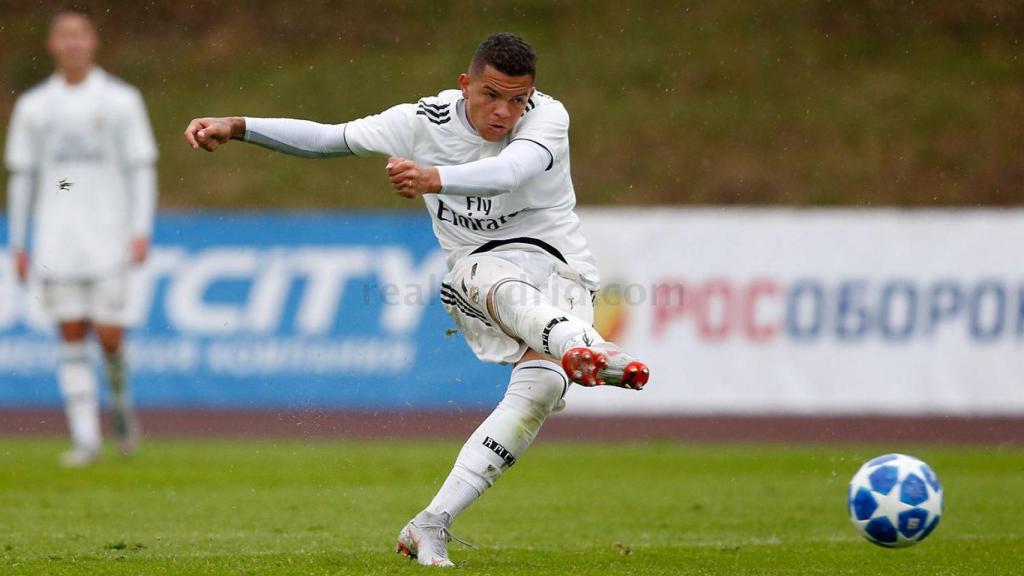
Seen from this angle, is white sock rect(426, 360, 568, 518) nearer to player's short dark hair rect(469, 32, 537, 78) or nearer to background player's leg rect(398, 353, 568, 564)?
background player's leg rect(398, 353, 568, 564)

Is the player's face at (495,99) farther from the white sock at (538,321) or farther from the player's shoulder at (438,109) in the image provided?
the white sock at (538,321)

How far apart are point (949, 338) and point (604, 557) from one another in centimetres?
838

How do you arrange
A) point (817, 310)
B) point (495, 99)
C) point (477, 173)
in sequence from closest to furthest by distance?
point (477, 173) → point (495, 99) → point (817, 310)

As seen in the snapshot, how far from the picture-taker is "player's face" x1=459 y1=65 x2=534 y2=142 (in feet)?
20.3

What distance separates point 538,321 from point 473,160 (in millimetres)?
898

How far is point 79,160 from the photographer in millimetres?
11773

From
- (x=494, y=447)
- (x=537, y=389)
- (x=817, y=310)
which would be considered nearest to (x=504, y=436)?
(x=494, y=447)

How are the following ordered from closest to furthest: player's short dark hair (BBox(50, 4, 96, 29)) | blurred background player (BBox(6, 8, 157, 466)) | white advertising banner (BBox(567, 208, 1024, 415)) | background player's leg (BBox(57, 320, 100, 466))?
background player's leg (BBox(57, 320, 100, 466)) → blurred background player (BBox(6, 8, 157, 466)) → white advertising banner (BBox(567, 208, 1024, 415)) → player's short dark hair (BBox(50, 4, 96, 29))

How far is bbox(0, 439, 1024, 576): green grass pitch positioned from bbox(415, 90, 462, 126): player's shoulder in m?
A: 1.91

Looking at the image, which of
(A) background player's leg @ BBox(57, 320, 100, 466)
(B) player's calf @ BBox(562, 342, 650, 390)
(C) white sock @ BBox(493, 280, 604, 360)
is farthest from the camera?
(A) background player's leg @ BBox(57, 320, 100, 466)

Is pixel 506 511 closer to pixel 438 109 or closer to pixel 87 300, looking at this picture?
pixel 438 109

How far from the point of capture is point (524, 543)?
7.27 metres

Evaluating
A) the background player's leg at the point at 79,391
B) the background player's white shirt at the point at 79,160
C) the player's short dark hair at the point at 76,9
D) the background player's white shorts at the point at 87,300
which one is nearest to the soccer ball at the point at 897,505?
the background player's leg at the point at 79,391

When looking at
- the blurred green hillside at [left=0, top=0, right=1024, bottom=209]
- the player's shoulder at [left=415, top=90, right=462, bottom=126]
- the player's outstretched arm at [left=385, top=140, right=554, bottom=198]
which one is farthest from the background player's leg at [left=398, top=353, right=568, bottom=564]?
the blurred green hillside at [left=0, top=0, right=1024, bottom=209]
